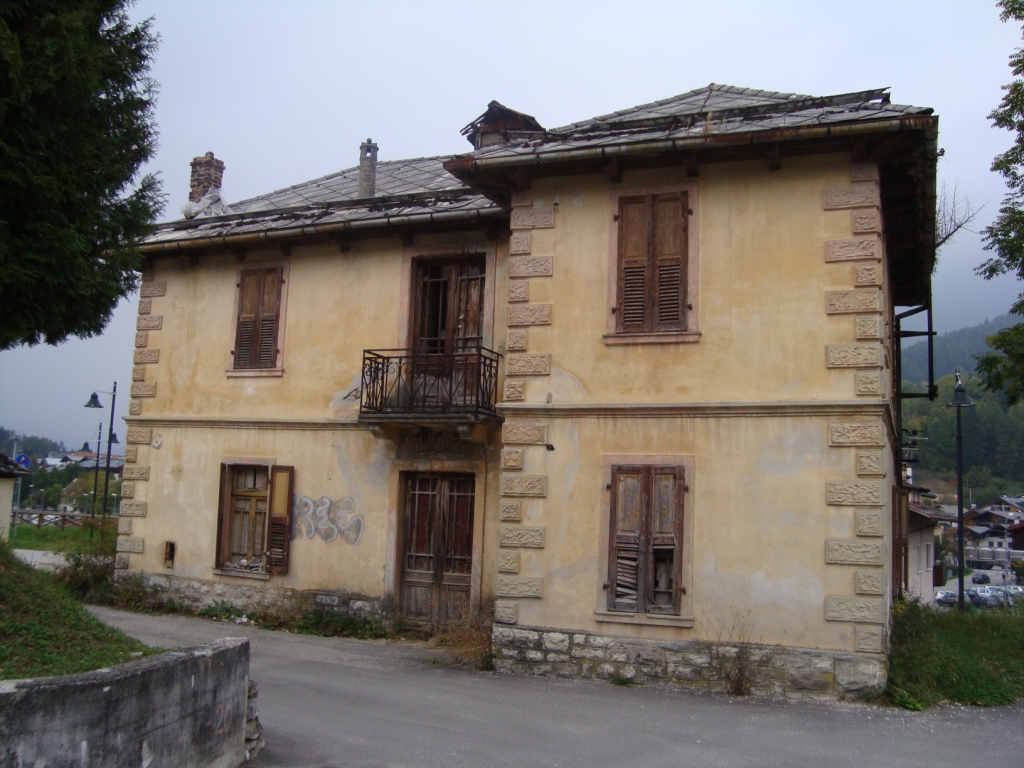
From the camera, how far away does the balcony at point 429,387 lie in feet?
40.2

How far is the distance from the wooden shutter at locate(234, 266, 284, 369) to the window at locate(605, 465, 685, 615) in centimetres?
645

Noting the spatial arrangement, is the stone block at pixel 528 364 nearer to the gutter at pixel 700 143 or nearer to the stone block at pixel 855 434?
the gutter at pixel 700 143

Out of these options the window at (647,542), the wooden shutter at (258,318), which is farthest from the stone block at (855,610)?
the wooden shutter at (258,318)

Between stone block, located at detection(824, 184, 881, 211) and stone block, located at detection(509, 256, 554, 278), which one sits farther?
stone block, located at detection(509, 256, 554, 278)

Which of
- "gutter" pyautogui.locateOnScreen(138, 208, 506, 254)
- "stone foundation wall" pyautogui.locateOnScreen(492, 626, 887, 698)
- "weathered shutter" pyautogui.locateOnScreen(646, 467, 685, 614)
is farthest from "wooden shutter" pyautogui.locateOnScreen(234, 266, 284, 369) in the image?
"weathered shutter" pyautogui.locateOnScreen(646, 467, 685, 614)

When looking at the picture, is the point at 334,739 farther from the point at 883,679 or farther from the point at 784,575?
the point at 883,679

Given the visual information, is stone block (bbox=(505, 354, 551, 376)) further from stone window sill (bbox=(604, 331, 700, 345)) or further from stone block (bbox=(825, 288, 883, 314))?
stone block (bbox=(825, 288, 883, 314))

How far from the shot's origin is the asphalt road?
7.51 metres

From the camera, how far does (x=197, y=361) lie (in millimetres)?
15062

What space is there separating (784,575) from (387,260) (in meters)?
7.22

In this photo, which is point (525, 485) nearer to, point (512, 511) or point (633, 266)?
point (512, 511)

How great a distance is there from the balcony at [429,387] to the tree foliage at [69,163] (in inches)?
193

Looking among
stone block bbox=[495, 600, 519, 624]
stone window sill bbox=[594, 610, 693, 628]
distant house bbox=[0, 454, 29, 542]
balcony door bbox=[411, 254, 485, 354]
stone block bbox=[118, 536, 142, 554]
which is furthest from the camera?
distant house bbox=[0, 454, 29, 542]

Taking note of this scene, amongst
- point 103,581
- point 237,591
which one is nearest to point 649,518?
point 237,591
